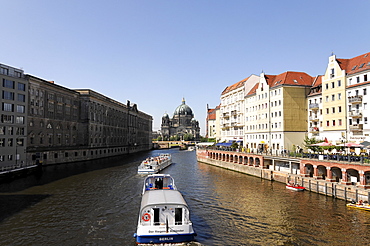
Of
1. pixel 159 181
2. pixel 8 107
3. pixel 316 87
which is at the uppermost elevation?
pixel 316 87

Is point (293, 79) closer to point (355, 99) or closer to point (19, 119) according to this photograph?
point (355, 99)

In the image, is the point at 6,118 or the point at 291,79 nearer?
the point at 6,118

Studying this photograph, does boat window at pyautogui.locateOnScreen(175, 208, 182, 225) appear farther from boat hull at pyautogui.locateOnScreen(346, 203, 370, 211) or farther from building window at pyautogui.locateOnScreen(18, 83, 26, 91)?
building window at pyautogui.locateOnScreen(18, 83, 26, 91)

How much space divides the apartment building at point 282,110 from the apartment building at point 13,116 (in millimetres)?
60710

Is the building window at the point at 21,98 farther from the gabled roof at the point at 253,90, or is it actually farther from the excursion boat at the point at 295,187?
the excursion boat at the point at 295,187

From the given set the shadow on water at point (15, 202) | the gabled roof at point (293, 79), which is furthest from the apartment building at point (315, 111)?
the shadow on water at point (15, 202)

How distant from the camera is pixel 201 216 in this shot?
3278 centimetres

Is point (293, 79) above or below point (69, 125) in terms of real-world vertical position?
above

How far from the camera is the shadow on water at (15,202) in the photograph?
111 ft

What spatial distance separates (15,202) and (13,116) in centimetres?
3965

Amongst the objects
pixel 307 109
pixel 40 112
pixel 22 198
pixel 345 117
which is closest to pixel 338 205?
pixel 345 117

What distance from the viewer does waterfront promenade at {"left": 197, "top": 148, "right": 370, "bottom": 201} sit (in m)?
38.1

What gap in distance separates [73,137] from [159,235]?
9039cm

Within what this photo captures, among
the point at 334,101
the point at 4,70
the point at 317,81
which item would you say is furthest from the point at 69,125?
the point at 334,101
